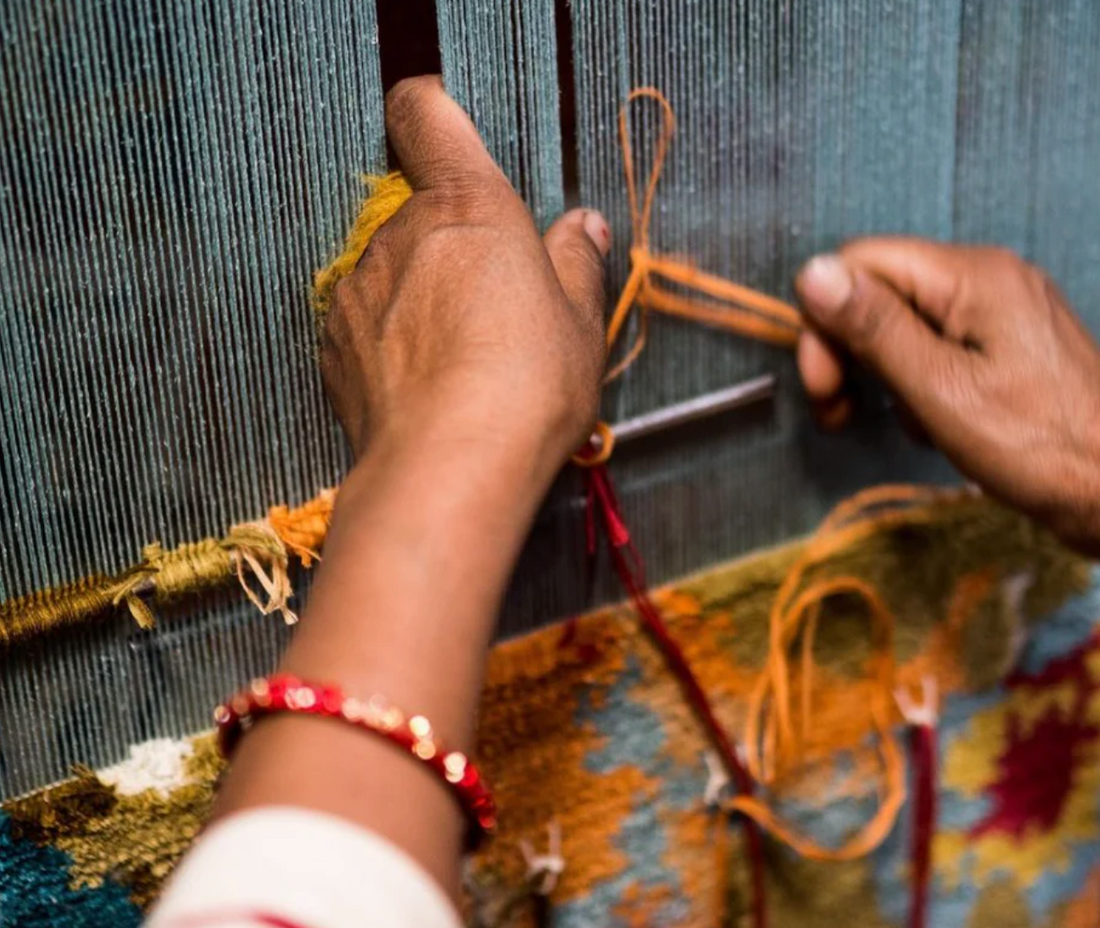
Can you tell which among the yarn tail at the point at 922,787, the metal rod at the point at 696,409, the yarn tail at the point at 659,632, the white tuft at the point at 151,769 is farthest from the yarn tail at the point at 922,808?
the white tuft at the point at 151,769

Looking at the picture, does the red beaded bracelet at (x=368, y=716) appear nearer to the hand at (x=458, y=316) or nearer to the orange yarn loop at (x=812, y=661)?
the hand at (x=458, y=316)

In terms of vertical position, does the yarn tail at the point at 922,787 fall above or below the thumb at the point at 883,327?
below

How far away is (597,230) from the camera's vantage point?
915 mm

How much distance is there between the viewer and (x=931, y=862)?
1.28 meters

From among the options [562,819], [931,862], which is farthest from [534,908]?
[931,862]

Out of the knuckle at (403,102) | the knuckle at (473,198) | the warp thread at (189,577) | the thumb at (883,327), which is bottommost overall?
the warp thread at (189,577)

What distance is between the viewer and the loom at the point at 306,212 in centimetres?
78

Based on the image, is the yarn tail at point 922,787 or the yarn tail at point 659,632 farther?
the yarn tail at point 922,787

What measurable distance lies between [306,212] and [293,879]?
17.7 inches

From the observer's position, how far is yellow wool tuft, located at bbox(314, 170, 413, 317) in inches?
33.0

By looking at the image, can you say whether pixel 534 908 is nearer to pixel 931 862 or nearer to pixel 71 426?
pixel 931 862

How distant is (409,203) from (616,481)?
34cm

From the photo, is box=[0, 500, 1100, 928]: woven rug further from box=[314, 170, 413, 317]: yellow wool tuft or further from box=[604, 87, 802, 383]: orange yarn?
box=[314, 170, 413, 317]: yellow wool tuft

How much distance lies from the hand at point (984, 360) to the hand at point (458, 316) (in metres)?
0.28
